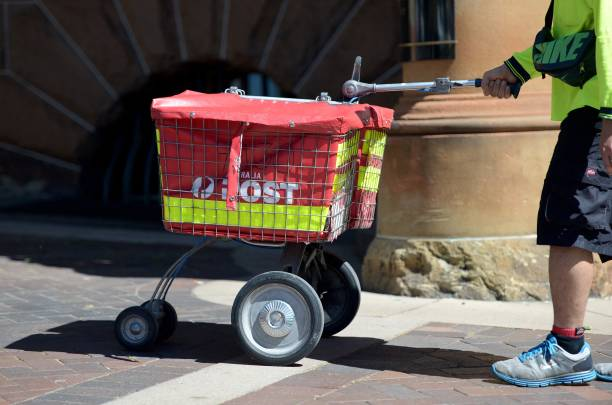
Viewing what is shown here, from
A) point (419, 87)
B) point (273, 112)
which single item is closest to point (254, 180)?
point (273, 112)

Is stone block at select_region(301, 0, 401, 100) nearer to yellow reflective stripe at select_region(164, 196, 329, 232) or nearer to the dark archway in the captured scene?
the dark archway

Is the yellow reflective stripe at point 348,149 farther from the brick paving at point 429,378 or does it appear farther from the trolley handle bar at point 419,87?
the brick paving at point 429,378

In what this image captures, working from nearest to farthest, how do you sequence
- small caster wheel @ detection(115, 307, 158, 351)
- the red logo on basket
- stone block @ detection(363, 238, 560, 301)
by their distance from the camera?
the red logo on basket
small caster wheel @ detection(115, 307, 158, 351)
stone block @ detection(363, 238, 560, 301)

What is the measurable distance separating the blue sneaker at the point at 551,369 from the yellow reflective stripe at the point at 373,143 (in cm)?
122

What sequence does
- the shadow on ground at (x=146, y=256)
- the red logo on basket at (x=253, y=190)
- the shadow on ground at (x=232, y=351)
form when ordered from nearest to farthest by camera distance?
the red logo on basket at (x=253, y=190), the shadow on ground at (x=232, y=351), the shadow on ground at (x=146, y=256)

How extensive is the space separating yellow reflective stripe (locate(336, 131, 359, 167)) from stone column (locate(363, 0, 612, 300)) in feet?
5.57

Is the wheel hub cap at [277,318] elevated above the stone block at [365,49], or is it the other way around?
the stone block at [365,49]

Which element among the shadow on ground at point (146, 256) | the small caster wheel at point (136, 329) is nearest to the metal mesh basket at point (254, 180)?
the small caster wheel at point (136, 329)

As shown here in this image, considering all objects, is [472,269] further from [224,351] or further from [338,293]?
[224,351]

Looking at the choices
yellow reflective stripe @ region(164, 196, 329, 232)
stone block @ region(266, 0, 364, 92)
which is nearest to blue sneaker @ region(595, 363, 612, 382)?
yellow reflective stripe @ region(164, 196, 329, 232)

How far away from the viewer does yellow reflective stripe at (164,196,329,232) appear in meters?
4.80

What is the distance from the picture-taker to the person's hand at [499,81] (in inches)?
192

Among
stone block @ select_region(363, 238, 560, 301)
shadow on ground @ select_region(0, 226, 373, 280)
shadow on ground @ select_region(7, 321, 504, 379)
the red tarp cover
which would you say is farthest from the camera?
shadow on ground @ select_region(0, 226, 373, 280)

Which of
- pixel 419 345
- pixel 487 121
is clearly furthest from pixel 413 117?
pixel 419 345
